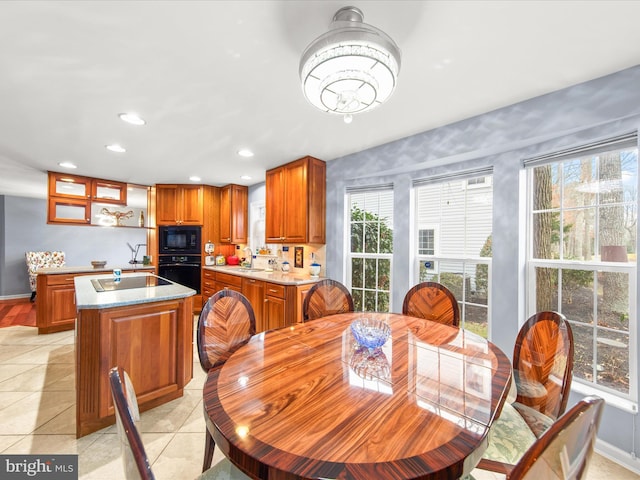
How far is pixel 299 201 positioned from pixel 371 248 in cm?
105

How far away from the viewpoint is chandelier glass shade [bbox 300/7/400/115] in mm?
1146

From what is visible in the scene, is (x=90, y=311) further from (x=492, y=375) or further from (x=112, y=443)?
(x=492, y=375)

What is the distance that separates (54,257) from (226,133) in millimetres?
6476

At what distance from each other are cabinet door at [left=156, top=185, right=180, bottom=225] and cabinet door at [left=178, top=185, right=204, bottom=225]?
0.12 meters

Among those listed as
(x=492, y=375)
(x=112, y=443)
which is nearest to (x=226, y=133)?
(x=112, y=443)

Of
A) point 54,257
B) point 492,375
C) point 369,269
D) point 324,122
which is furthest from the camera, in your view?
point 54,257

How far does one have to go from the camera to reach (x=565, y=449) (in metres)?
0.59

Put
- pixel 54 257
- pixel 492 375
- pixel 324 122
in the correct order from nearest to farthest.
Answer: pixel 492 375, pixel 324 122, pixel 54 257

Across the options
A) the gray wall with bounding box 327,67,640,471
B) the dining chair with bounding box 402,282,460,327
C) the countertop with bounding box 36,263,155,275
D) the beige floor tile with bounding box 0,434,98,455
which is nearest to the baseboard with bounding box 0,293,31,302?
the countertop with bounding box 36,263,155,275

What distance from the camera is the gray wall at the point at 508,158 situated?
164 cm

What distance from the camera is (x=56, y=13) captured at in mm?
1227

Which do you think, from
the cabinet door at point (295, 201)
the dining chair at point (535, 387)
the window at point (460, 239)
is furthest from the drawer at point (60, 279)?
the dining chair at point (535, 387)

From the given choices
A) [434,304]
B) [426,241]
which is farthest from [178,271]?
[434,304]

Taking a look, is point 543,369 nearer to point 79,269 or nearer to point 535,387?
point 535,387
